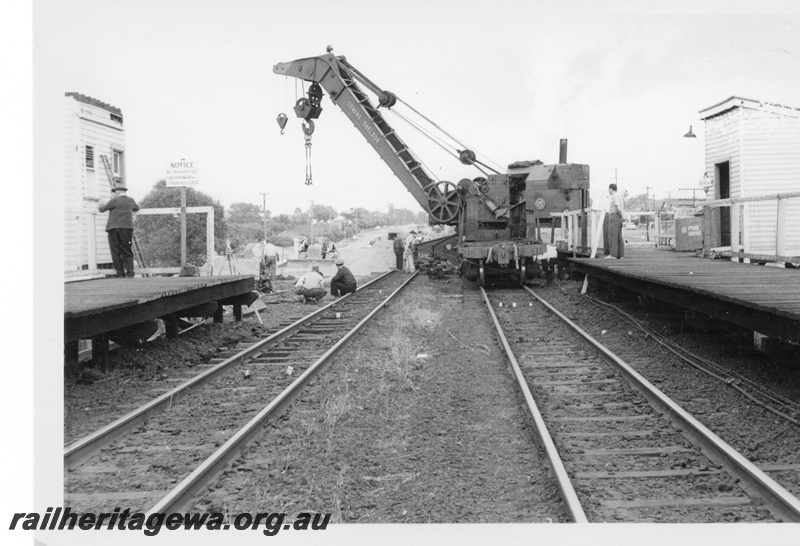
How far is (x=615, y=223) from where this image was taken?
11.6 m

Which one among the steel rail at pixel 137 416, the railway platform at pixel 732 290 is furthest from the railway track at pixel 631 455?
the steel rail at pixel 137 416

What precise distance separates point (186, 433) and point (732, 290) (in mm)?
4941

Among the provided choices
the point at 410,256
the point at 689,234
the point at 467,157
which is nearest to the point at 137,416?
the point at 467,157

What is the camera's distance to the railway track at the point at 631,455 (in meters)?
3.27

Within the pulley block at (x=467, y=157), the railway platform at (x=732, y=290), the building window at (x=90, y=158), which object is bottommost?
the railway platform at (x=732, y=290)

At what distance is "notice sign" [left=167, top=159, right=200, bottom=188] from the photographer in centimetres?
820

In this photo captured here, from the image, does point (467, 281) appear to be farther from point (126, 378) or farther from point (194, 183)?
point (126, 378)

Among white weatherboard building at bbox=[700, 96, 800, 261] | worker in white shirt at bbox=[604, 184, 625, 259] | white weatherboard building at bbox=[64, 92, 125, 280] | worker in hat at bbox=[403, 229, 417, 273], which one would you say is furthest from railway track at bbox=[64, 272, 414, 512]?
worker in hat at bbox=[403, 229, 417, 273]

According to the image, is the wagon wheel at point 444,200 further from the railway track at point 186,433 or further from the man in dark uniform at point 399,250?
the railway track at point 186,433

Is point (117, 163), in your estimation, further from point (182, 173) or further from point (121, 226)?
point (182, 173)

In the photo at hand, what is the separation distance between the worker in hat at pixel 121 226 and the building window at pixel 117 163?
3.58 m

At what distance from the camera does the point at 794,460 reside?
12.6 feet

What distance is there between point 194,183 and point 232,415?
4.58m

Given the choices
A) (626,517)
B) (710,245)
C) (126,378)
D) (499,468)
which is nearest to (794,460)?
(626,517)
